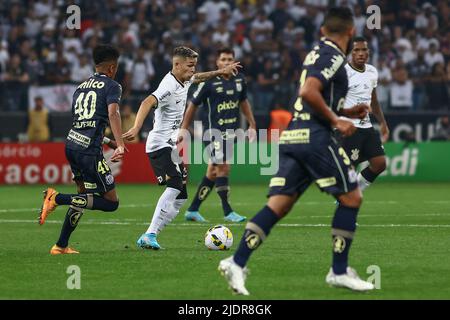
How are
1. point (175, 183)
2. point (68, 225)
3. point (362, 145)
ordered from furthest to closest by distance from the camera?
point (362, 145), point (175, 183), point (68, 225)

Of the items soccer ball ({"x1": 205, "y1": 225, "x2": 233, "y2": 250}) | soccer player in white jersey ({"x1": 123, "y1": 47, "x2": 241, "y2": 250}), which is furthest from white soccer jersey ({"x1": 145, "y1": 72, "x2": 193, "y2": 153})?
soccer ball ({"x1": 205, "y1": 225, "x2": 233, "y2": 250})

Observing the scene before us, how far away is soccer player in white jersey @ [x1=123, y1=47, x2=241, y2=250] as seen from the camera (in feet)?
42.4

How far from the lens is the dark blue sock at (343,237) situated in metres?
9.20

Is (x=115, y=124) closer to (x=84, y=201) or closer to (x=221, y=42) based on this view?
(x=84, y=201)

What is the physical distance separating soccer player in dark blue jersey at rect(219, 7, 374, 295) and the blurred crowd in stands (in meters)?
17.6

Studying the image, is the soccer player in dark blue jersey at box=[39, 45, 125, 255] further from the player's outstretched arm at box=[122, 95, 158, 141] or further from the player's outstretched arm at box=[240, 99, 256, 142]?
the player's outstretched arm at box=[240, 99, 256, 142]

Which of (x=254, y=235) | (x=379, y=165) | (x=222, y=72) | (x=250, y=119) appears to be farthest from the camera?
(x=250, y=119)

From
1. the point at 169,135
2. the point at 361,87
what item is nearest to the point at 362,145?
the point at 361,87

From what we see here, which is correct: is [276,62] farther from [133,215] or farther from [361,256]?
[361,256]

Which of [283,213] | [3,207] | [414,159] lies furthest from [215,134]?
[414,159]

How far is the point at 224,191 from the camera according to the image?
56.8 ft

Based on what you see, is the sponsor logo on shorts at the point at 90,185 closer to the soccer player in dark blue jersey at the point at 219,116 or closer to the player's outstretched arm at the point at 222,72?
the player's outstretched arm at the point at 222,72

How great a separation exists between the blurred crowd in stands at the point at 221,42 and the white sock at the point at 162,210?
13925 mm

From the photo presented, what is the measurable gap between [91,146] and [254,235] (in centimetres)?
377
